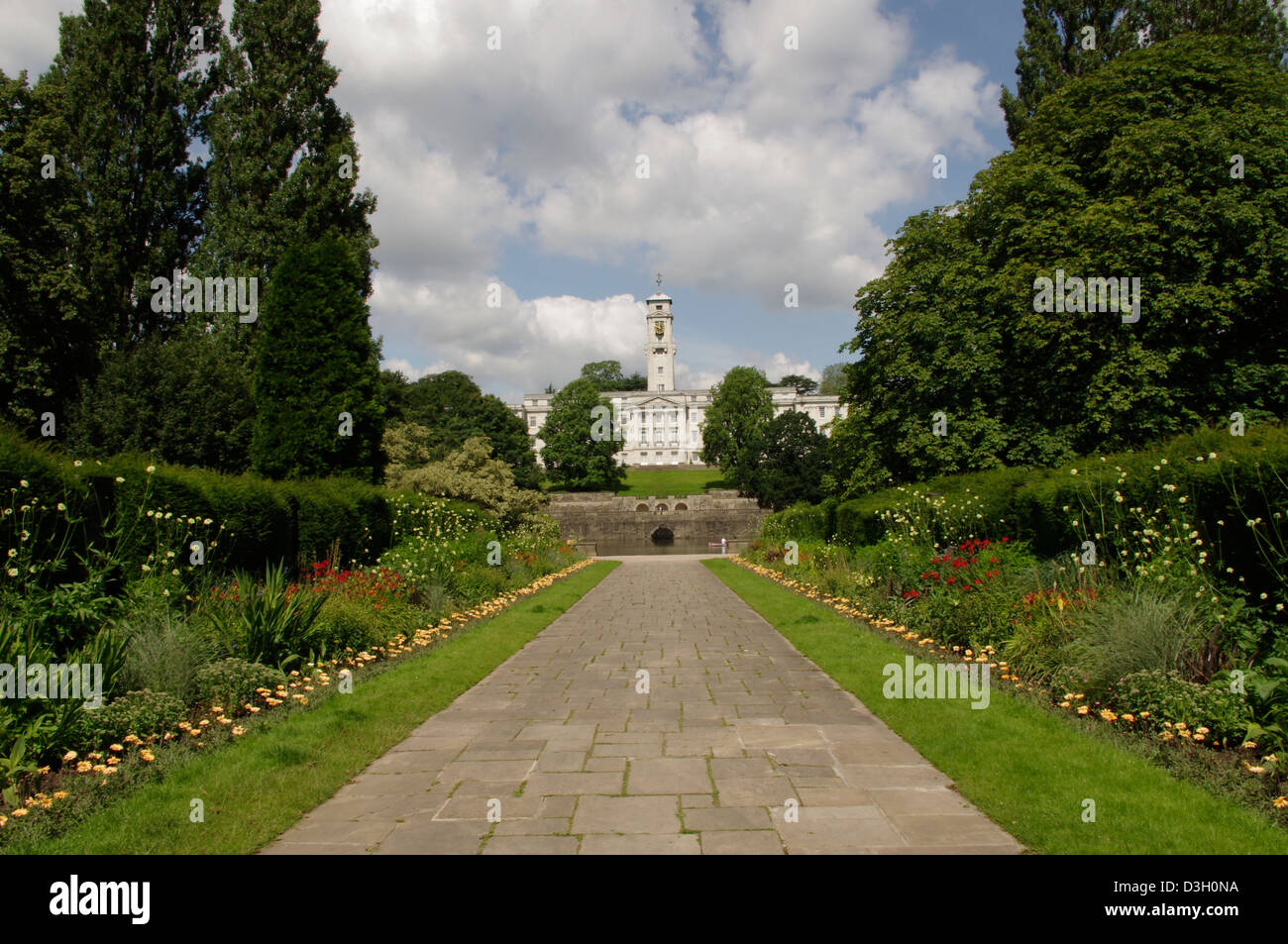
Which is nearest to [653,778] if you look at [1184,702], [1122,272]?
[1184,702]

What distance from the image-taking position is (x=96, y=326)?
73.5 feet

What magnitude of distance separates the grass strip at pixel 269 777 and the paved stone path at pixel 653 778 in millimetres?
151

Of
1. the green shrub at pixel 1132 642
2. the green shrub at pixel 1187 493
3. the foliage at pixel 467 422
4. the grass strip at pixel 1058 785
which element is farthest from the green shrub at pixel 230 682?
the foliage at pixel 467 422

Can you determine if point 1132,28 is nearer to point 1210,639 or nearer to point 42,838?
point 1210,639

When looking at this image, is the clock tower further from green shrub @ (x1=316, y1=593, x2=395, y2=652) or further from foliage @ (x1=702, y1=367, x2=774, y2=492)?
green shrub @ (x1=316, y1=593, x2=395, y2=652)

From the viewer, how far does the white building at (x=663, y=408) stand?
115 meters

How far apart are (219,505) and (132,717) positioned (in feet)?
13.3

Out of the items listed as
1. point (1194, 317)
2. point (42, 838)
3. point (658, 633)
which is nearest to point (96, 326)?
point (658, 633)

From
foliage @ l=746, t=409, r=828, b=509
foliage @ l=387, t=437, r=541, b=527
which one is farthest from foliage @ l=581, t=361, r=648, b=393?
foliage @ l=387, t=437, r=541, b=527

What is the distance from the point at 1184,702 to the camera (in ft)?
16.9

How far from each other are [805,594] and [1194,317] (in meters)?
9.56

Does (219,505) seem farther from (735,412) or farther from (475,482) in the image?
(735,412)

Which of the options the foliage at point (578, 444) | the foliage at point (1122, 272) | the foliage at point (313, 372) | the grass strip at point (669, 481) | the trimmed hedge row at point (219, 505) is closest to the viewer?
the trimmed hedge row at point (219, 505)

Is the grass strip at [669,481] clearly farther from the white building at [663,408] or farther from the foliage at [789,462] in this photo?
the foliage at [789,462]
